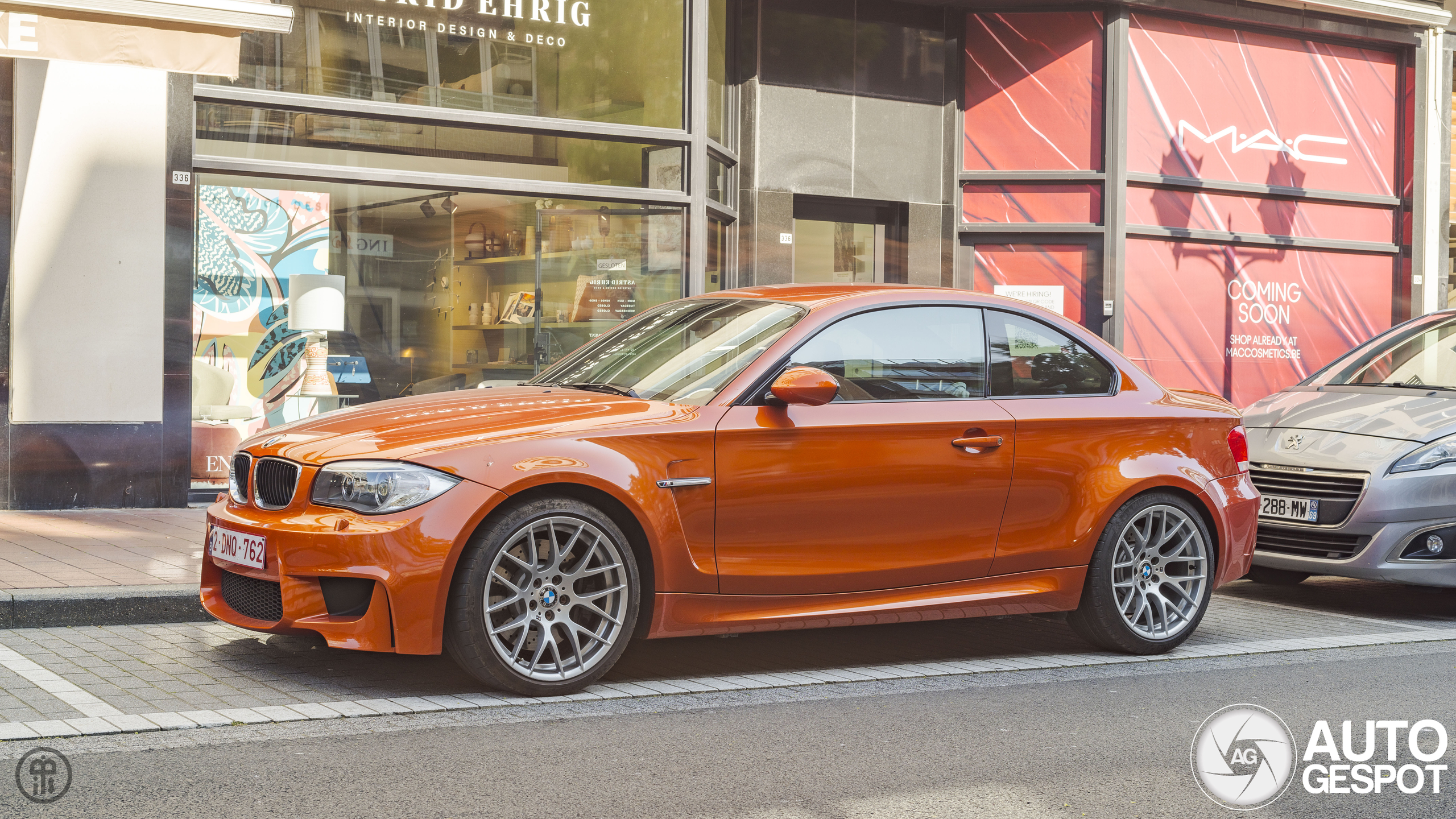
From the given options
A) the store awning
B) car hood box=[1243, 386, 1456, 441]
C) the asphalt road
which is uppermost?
the store awning

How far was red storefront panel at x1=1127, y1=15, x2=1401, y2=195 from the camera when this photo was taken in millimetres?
13984

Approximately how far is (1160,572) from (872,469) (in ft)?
5.36

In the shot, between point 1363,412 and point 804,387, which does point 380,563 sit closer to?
point 804,387

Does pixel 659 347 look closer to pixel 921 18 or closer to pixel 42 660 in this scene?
pixel 42 660

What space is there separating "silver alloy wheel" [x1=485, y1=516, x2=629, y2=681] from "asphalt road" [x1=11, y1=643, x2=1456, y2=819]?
0.31 metres

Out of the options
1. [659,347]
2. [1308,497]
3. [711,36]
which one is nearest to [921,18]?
[711,36]

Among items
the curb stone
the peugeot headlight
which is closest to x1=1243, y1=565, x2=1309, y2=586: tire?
the peugeot headlight

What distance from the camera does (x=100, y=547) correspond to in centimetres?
798

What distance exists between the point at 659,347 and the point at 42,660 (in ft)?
9.03

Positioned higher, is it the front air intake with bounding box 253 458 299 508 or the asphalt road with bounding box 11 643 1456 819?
the front air intake with bounding box 253 458 299 508

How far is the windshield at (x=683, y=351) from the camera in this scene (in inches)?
225

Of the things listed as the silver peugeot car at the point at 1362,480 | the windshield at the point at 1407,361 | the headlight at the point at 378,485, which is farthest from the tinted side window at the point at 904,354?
the windshield at the point at 1407,361

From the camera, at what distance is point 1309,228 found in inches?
588

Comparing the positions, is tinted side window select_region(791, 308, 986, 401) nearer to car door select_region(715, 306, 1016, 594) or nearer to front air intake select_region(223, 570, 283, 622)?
car door select_region(715, 306, 1016, 594)
